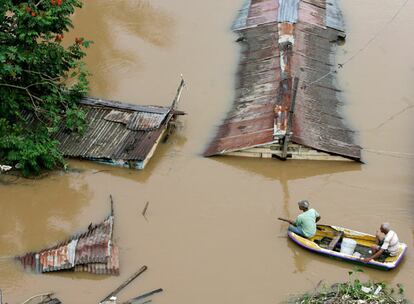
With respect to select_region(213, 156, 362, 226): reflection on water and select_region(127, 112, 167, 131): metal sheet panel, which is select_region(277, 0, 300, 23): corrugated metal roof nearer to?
select_region(213, 156, 362, 226): reflection on water

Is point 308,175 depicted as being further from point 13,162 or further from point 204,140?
point 13,162

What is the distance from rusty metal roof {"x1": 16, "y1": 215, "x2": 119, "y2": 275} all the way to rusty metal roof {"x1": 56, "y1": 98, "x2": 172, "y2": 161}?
113 inches

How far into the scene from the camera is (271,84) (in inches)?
711

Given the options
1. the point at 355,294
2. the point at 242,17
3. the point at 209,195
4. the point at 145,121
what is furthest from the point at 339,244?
the point at 242,17

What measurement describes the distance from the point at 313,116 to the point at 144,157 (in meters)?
4.65

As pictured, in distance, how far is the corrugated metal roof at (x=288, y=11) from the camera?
70.2 feet

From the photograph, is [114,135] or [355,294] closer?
[355,294]

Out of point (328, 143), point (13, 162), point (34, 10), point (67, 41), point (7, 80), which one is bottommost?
point (13, 162)

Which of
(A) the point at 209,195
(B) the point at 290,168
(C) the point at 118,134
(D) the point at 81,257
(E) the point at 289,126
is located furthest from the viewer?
(C) the point at 118,134

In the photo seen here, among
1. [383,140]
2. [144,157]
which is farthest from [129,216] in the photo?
[383,140]

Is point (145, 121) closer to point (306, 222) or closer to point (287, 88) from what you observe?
point (287, 88)

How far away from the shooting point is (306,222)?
521 inches

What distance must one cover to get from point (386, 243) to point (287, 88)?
5.47m

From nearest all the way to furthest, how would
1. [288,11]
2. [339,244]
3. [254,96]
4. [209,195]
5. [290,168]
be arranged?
[339,244], [209,195], [290,168], [254,96], [288,11]
